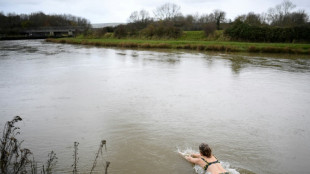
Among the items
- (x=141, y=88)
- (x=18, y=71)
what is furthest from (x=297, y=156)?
(x=18, y=71)

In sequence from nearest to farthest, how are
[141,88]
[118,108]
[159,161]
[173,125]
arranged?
[159,161], [173,125], [118,108], [141,88]

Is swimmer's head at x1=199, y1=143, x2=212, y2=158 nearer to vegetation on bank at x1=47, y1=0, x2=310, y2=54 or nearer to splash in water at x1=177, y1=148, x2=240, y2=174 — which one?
splash in water at x1=177, y1=148, x2=240, y2=174

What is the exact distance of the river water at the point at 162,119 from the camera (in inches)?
235

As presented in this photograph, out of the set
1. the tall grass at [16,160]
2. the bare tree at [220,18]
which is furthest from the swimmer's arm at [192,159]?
the bare tree at [220,18]

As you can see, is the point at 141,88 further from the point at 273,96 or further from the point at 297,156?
the point at 297,156

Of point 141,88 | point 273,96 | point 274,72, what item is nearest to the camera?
point 273,96

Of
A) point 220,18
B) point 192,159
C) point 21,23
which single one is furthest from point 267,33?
point 21,23

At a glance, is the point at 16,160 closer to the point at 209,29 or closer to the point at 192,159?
the point at 192,159

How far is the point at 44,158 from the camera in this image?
5.90m

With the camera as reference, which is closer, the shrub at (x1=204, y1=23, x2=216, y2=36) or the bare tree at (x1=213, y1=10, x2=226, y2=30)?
the shrub at (x1=204, y1=23, x2=216, y2=36)

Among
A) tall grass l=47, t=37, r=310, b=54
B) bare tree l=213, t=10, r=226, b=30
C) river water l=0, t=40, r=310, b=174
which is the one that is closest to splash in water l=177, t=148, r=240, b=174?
river water l=0, t=40, r=310, b=174

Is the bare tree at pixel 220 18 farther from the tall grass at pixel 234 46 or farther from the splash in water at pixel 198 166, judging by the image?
the splash in water at pixel 198 166

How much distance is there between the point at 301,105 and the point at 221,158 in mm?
5938

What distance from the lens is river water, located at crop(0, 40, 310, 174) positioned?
5977 mm
